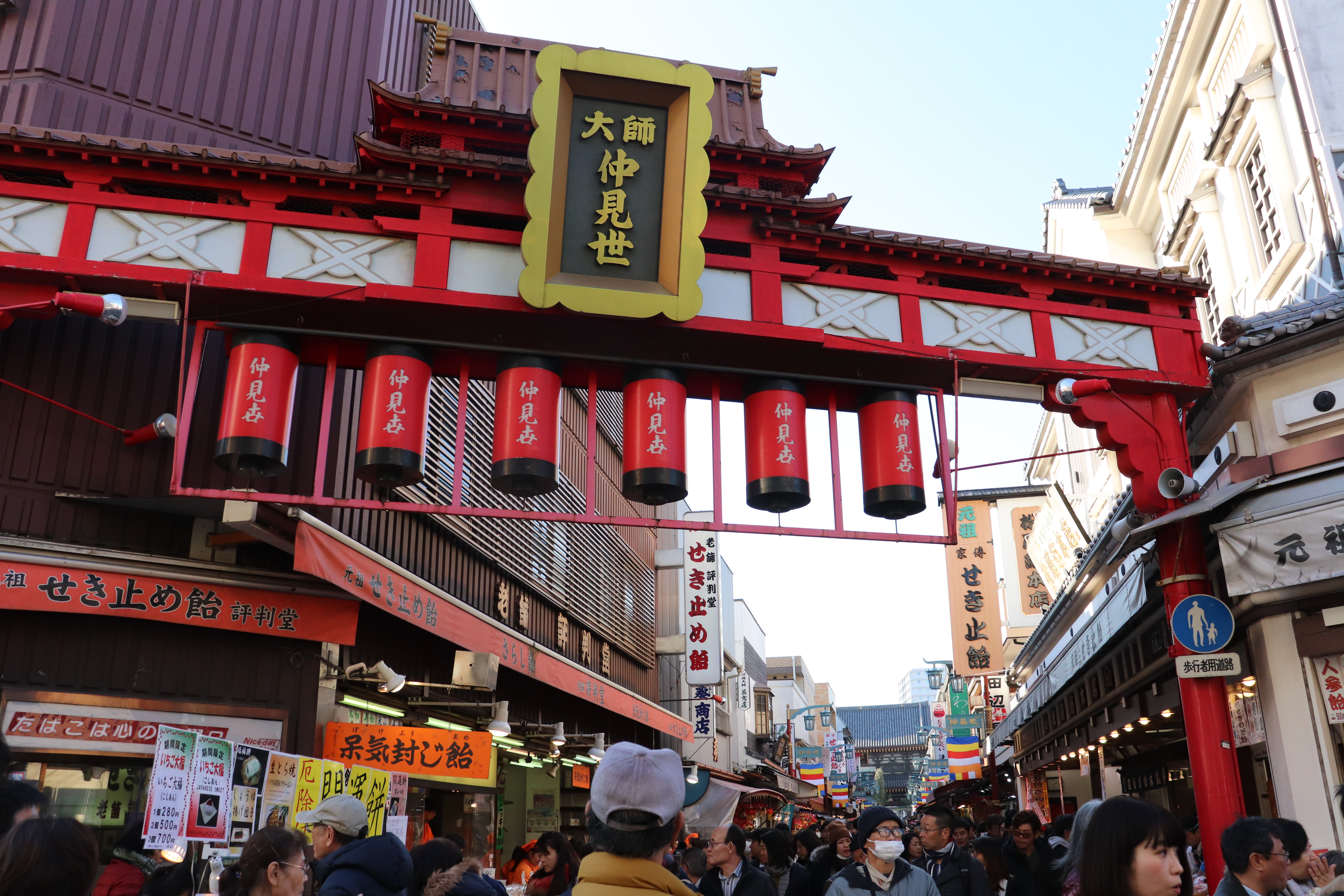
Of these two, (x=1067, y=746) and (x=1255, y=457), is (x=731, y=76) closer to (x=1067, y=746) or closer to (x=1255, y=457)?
(x=1255, y=457)

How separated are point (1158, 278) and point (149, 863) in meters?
11.7

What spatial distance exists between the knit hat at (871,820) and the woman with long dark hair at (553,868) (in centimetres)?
236

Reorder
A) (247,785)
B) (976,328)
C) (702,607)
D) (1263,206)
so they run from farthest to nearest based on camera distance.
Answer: (702,607) < (1263,206) < (976,328) < (247,785)

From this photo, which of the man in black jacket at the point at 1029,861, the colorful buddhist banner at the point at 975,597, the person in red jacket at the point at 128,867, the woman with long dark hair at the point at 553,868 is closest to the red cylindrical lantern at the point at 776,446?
the man in black jacket at the point at 1029,861

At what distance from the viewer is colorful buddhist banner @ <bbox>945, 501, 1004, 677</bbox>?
29.7 metres

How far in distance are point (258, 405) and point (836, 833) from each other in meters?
7.17

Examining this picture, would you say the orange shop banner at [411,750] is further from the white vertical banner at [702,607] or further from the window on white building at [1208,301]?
the white vertical banner at [702,607]

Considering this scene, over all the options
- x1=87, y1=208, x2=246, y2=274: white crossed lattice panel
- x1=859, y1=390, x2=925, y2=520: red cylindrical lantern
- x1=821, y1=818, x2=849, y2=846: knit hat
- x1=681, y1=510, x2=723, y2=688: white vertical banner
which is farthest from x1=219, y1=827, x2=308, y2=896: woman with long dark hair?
x1=681, y1=510, x2=723, y2=688: white vertical banner

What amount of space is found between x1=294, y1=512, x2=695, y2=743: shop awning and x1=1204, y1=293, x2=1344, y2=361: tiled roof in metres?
9.23

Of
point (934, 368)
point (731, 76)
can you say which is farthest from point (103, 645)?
point (731, 76)

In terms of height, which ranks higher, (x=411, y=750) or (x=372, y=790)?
(x=411, y=750)

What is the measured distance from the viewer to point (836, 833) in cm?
980

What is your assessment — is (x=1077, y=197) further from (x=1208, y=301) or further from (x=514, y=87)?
(x=514, y=87)

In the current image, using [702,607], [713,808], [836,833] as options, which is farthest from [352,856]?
[702,607]
